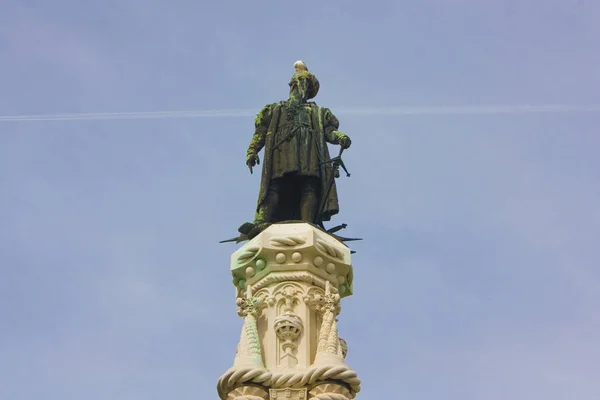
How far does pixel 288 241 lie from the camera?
2330cm

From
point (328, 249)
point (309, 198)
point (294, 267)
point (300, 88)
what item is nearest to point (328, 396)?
point (294, 267)

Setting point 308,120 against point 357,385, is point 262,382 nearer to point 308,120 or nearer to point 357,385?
point 357,385

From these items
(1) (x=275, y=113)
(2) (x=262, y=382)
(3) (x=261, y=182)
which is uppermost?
(1) (x=275, y=113)

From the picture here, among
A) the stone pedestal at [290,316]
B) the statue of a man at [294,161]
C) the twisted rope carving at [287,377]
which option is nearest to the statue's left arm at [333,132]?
the statue of a man at [294,161]

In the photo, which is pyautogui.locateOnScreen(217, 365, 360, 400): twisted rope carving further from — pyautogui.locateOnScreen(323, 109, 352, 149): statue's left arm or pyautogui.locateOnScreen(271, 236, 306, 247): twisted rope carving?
pyautogui.locateOnScreen(323, 109, 352, 149): statue's left arm

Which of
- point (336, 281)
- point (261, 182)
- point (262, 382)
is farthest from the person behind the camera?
point (261, 182)

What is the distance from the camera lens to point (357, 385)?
21.5 m

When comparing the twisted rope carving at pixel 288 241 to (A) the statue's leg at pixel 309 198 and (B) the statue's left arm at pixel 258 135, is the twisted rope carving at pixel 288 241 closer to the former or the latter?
(A) the statue's leg at pixel 309 198

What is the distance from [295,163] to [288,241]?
90.5 inches

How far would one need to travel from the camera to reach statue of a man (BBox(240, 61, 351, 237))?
24969 millimetres

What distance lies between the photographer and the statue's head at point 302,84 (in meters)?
26.8

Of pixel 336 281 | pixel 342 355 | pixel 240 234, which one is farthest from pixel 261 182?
pixel 342 355

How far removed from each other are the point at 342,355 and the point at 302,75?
677 cm

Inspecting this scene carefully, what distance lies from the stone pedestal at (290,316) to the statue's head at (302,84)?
374 centimetres
